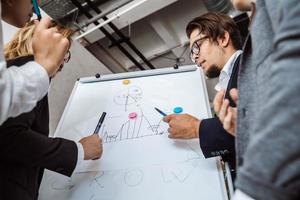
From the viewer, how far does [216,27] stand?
144 cm

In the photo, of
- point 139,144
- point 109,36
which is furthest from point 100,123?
point 109,36

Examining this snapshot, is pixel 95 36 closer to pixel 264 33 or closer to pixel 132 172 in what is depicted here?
pixel 132 172

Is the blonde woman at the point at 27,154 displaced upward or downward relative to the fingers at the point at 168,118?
downward

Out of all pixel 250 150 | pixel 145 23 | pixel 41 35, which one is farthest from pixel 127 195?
pixel 145 23

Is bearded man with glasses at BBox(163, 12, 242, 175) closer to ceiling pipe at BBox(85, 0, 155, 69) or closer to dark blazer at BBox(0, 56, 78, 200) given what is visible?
dark blazer at BBox(0, 56, 78, 200)

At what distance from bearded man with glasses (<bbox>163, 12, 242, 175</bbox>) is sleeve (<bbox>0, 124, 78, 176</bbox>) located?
0.42 m

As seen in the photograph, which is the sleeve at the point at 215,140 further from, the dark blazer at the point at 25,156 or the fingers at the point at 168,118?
the dark blazer at the point at 25,156

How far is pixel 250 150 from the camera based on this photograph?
1.20 feet

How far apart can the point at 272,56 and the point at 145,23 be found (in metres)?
2.37

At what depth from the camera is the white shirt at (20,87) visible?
53 centimetres

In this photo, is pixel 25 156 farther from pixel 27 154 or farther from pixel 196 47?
pixel 196 47

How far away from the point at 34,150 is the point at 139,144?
423 millimetres

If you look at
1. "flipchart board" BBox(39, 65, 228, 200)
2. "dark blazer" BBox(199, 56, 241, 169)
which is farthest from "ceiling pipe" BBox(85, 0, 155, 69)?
"dark blazer" BBox(199, 56, 241, 169)

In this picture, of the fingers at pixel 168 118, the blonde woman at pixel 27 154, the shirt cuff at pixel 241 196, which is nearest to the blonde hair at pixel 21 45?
the blonde woman at pixel 27 154
